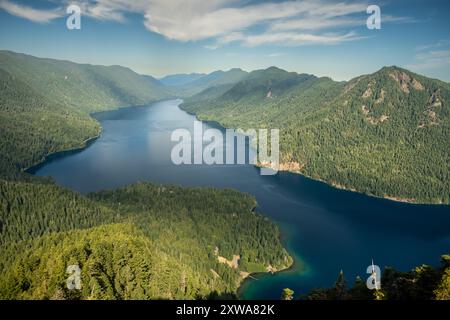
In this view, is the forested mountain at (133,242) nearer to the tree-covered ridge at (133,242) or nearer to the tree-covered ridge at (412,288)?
the tree-covered ridge at (133,242)

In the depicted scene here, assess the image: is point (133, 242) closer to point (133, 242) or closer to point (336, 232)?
point (133, 242)

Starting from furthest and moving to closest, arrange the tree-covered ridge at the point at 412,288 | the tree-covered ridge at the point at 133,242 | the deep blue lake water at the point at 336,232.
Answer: the deep blue lake water at the point at 336,232 → the tree-covered ridge at the point at 133,242 → the tree-covered ridge at the point at 412,288

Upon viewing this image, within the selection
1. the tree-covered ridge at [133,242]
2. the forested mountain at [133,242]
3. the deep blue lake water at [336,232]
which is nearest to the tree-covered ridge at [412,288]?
the forested mountain at [133,242]

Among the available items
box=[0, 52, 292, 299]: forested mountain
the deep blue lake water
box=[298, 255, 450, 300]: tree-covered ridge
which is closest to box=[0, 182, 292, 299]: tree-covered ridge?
box=[0, 52, 292, 299]: forested mountain

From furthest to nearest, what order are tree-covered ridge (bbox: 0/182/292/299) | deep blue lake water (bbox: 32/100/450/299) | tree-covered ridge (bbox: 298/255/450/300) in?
deep blue lake water (bbox: 32/100/450/299), tree-covered ridge (bbox: 0/182/292/299), tree-covered ridge (bbox: 298/255/450/300)

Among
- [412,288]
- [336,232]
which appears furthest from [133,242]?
[336,232]

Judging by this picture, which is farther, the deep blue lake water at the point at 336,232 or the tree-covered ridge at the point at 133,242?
the deep blue lake water at the point at 336,232

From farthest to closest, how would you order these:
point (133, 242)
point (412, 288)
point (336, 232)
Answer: point (336, 232) < point (133, 242) < point (412, 288)

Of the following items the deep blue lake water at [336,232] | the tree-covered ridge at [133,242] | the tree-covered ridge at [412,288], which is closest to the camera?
the tree-covered ridge at [412,288]

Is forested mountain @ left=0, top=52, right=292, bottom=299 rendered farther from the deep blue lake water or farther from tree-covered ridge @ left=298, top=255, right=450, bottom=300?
tree-covered ridge @ left=298, top=255, right=450, bottom=300
